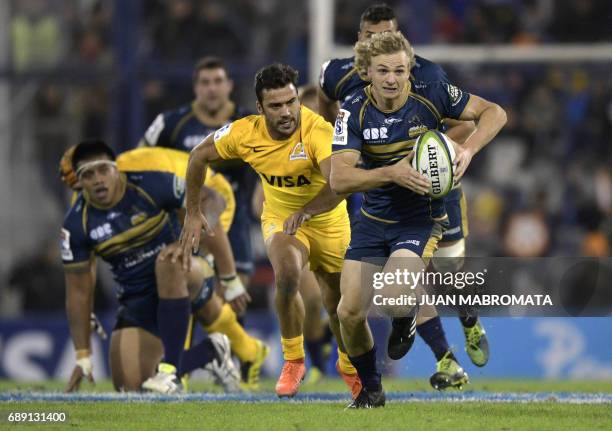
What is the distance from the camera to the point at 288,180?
353 inches

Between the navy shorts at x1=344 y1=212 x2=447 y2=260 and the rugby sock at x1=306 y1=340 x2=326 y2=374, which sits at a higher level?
the navy shorts at x1=344 y1=212 x2=447 y2=260

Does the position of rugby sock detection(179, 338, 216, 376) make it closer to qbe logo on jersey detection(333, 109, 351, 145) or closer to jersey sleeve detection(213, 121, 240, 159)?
jersey sleeve detection(213, 121, 240, 159)

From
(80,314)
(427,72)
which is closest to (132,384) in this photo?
(80,314)

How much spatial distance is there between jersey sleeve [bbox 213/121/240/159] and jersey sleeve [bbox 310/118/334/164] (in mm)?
497

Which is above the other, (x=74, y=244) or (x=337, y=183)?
(x=337, y=183)

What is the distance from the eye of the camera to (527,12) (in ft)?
58.1

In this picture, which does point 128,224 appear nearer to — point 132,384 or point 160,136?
point 132,384

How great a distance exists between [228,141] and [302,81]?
7.87m

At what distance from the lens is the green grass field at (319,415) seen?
7.62 meters

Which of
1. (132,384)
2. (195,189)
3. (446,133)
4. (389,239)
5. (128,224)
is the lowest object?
(132,384)

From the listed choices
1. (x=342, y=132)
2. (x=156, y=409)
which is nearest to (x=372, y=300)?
(x=342, y=132)

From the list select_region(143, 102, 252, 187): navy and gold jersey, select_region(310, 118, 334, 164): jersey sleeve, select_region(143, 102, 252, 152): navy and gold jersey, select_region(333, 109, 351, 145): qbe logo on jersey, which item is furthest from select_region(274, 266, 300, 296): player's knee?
select_region(143, 102, 252, 152): navy and gold jersey

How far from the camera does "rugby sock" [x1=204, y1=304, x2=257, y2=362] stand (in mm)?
10891

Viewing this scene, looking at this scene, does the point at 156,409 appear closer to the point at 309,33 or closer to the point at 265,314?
the point at 265,314
